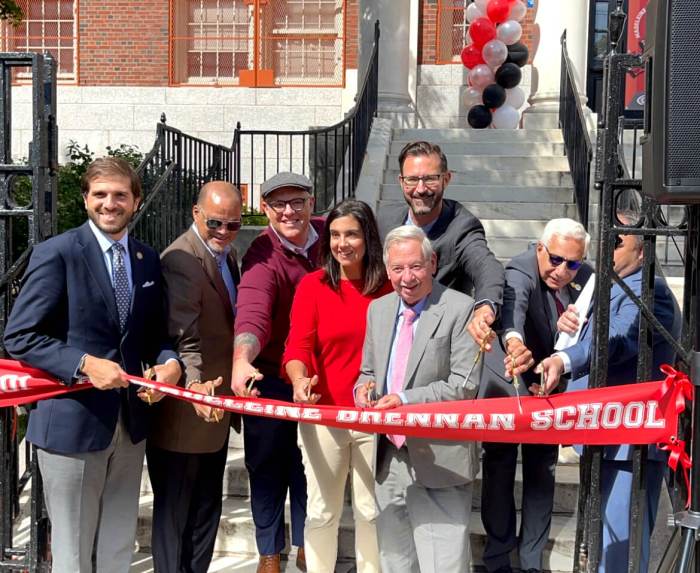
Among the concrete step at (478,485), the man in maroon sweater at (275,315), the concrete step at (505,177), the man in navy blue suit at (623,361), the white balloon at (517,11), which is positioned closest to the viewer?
the man in navy blue suit at (623,361)

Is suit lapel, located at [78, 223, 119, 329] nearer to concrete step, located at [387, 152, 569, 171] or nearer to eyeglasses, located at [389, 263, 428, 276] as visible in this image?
eyeglasses, located at [389, 263, 428, 276]

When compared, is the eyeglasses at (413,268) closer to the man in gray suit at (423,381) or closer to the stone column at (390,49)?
the man in gray suit at (423,381)

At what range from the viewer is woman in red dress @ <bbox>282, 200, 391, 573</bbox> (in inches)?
168

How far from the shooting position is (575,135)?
32.5 feet

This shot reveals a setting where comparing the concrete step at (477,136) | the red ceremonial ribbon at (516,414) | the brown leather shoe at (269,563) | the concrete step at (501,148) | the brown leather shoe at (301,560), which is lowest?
the brown leather shoe at (301,560)

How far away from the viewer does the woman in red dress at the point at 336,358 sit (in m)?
4.27

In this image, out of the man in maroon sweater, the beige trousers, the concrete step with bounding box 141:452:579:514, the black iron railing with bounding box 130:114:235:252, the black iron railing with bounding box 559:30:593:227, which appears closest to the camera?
the beige trousers

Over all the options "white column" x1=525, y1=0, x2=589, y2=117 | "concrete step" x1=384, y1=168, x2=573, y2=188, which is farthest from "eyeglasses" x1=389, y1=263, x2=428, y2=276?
"white column" x1=525, y1=0, x2=589, y2=117

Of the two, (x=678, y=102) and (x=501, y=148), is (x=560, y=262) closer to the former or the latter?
(x=678, y=102)

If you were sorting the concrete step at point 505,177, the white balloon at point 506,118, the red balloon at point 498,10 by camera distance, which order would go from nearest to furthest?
the concrete step at point 505,177 < the white balloon at point 506,118 < the red balloon at point 498,10

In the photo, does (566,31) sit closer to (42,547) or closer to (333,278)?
(333,278)

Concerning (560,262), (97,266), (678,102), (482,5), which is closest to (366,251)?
(560,262)

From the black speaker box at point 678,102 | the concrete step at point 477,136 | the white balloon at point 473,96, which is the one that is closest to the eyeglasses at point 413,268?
the black speaker box at point 678,102

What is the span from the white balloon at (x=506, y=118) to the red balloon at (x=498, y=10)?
1380mm
